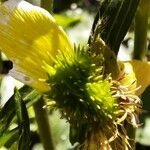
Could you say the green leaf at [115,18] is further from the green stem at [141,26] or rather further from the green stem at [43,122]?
the green stem at [43,122]

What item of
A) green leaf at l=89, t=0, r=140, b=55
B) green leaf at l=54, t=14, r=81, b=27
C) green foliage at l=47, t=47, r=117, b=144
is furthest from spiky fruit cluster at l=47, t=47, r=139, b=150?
green leaf at l=54, t=14, r=81, b=27

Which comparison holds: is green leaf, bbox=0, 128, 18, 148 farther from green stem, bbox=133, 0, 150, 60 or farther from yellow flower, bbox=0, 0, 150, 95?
green stem, bbox=133, 0, 150, 60

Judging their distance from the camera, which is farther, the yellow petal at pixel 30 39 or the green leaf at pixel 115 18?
the green leaf at pixel 115 18

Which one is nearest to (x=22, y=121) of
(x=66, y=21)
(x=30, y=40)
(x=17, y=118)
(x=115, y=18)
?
(x=17, y=118)

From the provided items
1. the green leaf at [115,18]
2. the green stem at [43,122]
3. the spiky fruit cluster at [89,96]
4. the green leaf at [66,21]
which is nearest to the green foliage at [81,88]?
the spiky fruit cluster at [89,96]

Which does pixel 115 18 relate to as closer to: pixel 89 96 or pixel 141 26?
pixel 141 26

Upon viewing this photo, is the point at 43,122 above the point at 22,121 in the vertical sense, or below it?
below
